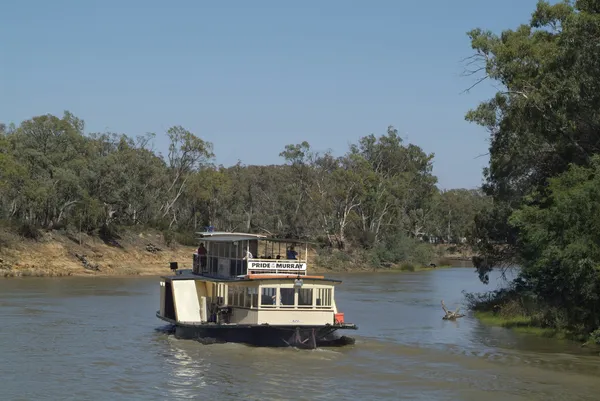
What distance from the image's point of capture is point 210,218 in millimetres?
95438

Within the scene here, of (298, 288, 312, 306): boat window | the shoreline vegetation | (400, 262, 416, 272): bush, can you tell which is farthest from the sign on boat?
(400, 262, 416, 272): bush

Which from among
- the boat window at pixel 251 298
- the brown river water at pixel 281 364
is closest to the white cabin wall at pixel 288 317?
the boat window at pixel 251 298

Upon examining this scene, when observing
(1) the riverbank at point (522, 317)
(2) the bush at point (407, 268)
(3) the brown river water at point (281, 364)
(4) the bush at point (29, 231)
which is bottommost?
(3) the brown river water at point (281, 364)

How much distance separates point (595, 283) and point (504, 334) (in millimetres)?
6107

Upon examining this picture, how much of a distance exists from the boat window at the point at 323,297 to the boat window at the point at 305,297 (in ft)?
0.92

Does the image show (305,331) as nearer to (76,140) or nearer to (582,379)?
(582,379)

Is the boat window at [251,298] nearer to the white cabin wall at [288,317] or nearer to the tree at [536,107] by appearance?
the white cabin wall at [288,317]

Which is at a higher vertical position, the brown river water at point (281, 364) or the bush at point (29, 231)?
the bush at point (29, 231)

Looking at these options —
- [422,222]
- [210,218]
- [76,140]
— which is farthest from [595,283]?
[422,222]

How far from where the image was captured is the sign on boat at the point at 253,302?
A: 2902cm

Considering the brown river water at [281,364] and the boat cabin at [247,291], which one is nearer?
the brown river water at [281,364]

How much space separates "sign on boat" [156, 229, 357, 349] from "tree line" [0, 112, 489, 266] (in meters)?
19.4

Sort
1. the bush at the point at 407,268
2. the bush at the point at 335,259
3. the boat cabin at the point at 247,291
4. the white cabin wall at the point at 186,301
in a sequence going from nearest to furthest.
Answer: the boat cabin at the point at 247,291, the white cabin wall at the point at 186,301, the bush at the point at 335,259, the bush at the point at 407,268

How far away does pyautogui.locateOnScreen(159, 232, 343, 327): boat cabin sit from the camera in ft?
95.5
